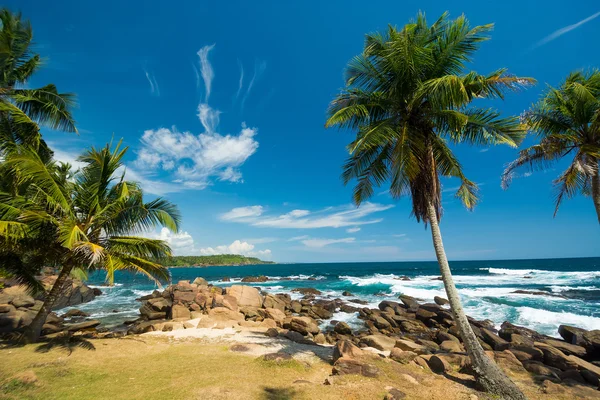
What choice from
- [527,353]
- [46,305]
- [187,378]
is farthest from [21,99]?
[527,353]

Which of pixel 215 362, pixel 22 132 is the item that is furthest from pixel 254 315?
pixel 22 132

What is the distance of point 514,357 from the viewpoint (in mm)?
11508

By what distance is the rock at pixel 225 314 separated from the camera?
1721 centimetres

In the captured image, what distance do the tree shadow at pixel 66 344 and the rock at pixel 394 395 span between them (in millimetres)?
9844

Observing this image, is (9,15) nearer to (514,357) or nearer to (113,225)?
(113,225)

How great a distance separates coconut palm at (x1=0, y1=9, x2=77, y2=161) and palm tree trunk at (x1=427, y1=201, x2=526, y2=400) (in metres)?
14.0

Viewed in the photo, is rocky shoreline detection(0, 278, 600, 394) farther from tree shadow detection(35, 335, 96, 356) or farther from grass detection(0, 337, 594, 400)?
tree shadow detection(35, 335, 96, 356)

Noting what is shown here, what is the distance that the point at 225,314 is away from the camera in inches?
706

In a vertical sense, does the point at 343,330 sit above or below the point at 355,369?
below

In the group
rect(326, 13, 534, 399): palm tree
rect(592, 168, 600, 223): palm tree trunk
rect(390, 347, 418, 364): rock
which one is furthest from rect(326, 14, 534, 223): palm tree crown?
rect(390, 347, 418, 364): rock

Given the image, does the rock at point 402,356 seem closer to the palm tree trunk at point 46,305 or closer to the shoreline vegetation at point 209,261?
the palm tree trunk at point 46,305

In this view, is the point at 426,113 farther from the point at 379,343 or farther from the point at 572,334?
the point at 572,334

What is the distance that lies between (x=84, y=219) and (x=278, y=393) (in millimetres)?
9191

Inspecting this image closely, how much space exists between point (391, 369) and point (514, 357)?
679cm
